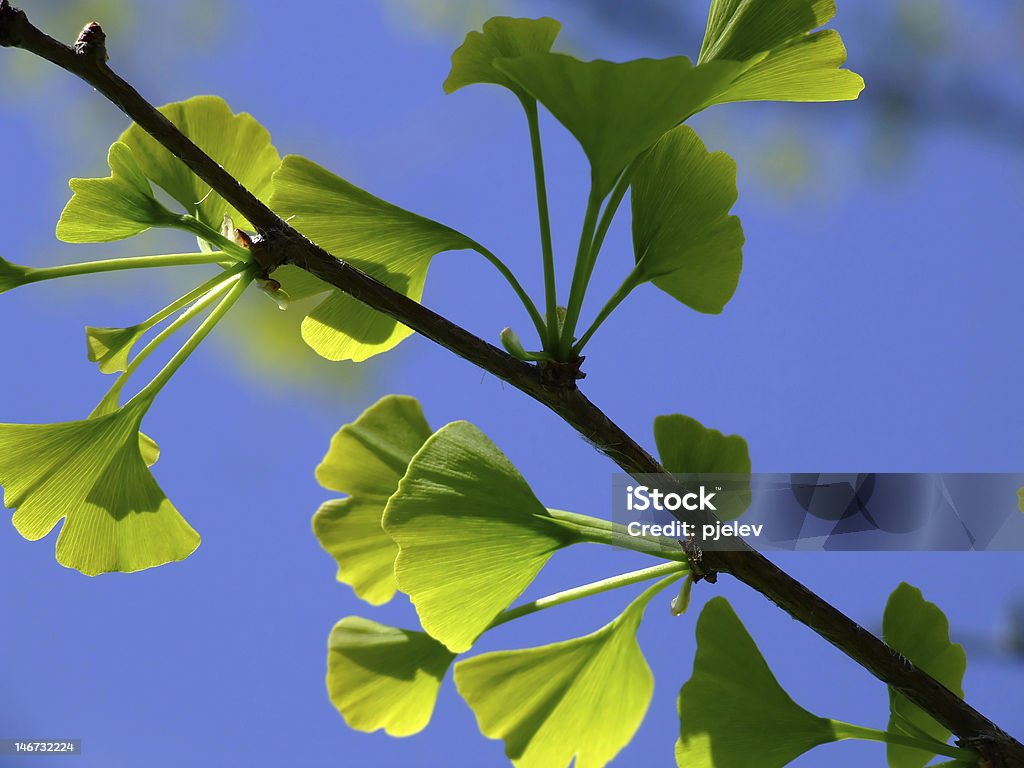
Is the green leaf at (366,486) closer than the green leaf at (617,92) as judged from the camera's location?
No

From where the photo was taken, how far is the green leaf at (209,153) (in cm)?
28

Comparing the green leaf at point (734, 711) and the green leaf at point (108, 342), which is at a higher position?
the green leaf at point (108, 342)

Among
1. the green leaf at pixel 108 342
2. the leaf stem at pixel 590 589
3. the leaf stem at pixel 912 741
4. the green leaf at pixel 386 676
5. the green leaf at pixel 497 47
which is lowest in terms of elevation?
the leaf stem at pixel 912 741

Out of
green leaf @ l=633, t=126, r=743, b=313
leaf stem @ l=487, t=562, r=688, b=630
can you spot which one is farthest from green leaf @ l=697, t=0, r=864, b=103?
leaf stem @ l=487, t=562, r=688, b=630

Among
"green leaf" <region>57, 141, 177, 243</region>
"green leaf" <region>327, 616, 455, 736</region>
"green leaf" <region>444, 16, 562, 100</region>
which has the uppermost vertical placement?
"green leaf" <region>444, 16, 562, 100</region>

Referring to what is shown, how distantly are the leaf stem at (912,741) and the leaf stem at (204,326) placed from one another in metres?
0.23

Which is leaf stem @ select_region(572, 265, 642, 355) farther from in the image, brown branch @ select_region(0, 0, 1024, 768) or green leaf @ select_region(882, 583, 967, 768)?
green leaf @ select_region(882, 583, 967, 768)

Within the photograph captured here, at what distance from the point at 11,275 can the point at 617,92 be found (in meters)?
0.17

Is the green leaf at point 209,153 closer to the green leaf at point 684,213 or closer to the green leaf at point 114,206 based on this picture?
the green leaf at point 114,206

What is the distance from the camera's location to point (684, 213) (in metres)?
0.29

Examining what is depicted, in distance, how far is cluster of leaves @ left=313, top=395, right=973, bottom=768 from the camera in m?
0.26

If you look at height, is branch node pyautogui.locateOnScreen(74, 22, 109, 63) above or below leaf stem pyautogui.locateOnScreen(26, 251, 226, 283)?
above
